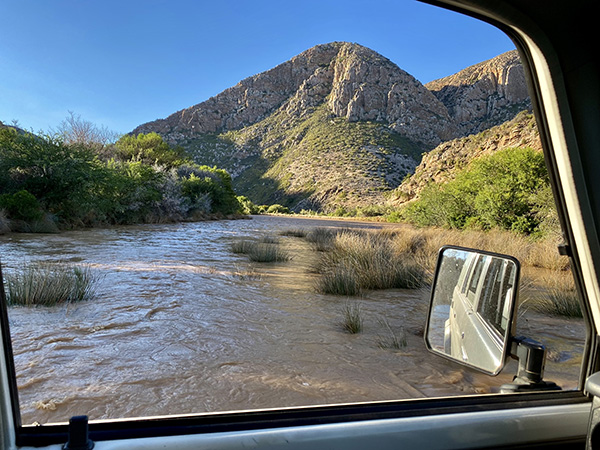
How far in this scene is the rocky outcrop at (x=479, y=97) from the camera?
3400 cm

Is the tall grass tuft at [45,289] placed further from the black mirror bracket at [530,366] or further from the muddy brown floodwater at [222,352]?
the black mirror bracket at [530,366]

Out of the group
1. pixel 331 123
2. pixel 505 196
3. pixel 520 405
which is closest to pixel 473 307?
pixel 520 405

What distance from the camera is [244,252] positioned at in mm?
10062

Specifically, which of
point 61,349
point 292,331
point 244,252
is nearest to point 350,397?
→ point 292,331

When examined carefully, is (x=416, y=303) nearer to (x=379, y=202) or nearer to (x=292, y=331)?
(x=292, y=331)

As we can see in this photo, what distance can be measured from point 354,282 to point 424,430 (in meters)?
5.18

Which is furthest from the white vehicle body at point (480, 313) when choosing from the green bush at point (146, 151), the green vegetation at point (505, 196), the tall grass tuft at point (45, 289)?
the green bush at point (146, 151)

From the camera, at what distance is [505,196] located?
1201 centimetres

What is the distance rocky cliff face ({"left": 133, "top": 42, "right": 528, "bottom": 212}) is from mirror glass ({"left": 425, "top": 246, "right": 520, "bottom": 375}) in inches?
1502

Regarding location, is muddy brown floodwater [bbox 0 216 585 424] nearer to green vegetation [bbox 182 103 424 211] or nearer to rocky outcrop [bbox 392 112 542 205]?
rocky outcrop [bbox 392 112 542 205]

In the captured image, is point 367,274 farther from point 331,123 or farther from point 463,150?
point 331,123

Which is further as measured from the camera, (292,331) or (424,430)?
(292,331)

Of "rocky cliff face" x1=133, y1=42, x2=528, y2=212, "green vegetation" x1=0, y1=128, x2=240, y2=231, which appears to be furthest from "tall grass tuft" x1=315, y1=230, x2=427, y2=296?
"rocky cliff face" x1=133, y1=42, x2=528, y2=212

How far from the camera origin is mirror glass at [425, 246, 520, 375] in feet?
4.51
